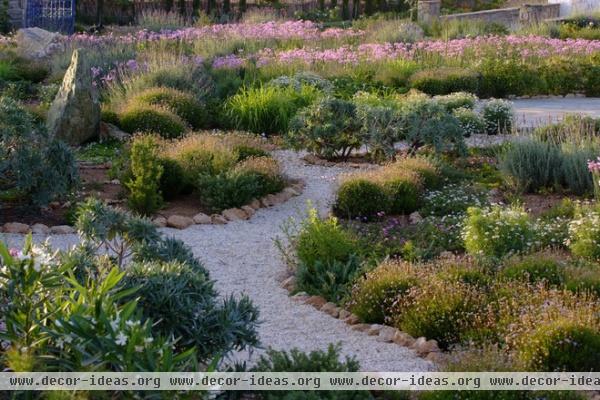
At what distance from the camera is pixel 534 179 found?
10078 millimetres

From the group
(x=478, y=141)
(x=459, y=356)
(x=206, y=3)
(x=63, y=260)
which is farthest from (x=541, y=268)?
(x=206, y=3)

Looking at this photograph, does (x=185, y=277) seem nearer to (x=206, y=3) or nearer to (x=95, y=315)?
(x=95, y=315)

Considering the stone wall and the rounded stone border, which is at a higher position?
the stone wall

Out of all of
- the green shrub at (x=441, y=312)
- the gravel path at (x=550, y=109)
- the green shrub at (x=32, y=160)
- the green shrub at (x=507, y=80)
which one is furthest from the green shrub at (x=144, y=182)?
the green shrub at (x=507, y=80)

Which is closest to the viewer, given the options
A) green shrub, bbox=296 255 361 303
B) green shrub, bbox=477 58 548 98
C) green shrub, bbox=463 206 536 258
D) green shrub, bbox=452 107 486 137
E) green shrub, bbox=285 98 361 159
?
green shrub, bbox=296 255 361 303

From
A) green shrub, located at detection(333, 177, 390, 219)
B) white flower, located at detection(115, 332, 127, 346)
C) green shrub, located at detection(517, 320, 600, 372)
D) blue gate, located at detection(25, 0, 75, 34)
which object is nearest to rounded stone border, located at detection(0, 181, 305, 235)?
green shrub, located at detection(333, 177, 390, 219)

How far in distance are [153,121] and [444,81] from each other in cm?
596

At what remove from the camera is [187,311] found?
4.61 metres

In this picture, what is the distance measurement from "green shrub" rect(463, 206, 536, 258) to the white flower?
402 cm

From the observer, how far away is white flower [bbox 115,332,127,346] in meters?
3.79

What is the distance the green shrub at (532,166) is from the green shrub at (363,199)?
1702 mm

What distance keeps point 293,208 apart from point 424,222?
1.50 m

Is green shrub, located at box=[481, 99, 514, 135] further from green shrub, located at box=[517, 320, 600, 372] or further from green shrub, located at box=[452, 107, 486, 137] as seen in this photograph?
green shrub, located at box=[517, 320, 600, 372]

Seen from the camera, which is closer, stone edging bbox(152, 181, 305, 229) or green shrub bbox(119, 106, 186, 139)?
stone edging bbox(152, 181, 305, 229)
